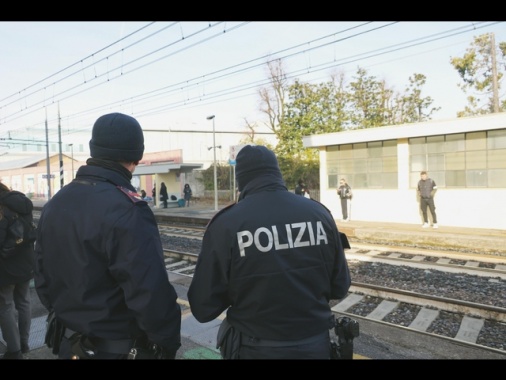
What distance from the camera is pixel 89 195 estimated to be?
1995 mm

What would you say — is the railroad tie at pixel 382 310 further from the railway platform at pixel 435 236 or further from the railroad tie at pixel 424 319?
the railway platform at pixel 435 236

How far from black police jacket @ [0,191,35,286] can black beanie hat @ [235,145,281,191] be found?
2732 millimetres

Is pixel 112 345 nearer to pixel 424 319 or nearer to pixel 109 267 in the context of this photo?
pixel 109 267

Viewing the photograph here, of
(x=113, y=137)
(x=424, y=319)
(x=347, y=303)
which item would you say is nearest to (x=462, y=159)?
(x=347, y=303)

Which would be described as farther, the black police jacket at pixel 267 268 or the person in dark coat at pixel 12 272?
the person in dark coat at pixel 12 272

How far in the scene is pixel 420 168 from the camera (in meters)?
15.6

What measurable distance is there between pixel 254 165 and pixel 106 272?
0.97m

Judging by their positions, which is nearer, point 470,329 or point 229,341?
point 229,341

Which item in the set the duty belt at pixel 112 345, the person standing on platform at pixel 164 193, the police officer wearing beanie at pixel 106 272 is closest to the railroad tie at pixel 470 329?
the police officer wearing beanie at pixel 106 272

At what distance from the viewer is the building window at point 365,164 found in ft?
53.7

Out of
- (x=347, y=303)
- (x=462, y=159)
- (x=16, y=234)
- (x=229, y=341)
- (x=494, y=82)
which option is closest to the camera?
(x=229, y=341)

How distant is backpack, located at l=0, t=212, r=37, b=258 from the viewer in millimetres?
3771
